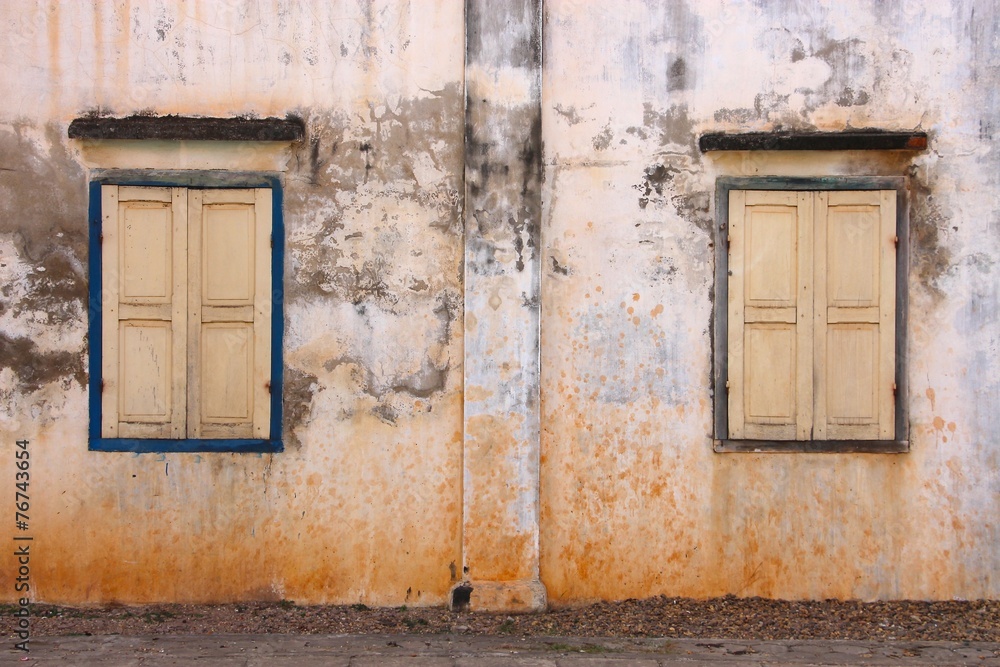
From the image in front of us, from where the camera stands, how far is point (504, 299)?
468cm

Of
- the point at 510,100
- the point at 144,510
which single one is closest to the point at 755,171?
the point at 510,100

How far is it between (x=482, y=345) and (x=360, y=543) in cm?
123

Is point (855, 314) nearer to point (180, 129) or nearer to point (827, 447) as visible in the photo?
point (827, 447)

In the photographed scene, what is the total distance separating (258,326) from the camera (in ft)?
15.5

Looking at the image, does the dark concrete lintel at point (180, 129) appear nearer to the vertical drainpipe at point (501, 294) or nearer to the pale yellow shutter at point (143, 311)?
the pale yellow shutter at point (143, 311)

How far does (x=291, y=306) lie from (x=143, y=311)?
0.77 metres

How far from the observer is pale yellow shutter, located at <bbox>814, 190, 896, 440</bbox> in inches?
188

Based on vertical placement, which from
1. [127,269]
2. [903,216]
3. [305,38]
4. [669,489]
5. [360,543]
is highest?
[305,38]

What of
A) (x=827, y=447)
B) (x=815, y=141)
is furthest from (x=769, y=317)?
(x=815, y=141)

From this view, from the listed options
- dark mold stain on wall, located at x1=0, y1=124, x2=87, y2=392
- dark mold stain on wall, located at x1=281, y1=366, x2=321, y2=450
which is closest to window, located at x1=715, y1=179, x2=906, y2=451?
dark mold stain on wall, located at x1=281, y1=366, x2=321, y2=450

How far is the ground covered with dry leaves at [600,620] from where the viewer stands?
4508mm

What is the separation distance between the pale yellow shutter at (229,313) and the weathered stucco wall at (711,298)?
1.50 metres

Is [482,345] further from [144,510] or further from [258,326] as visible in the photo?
[144,510]

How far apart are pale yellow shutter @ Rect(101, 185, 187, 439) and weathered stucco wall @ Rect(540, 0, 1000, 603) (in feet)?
6.35
